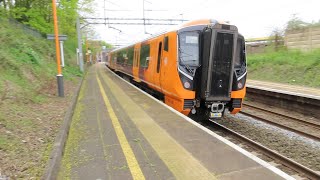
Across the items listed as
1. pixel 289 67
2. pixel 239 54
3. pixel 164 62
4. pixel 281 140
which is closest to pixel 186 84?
pixel 164 62

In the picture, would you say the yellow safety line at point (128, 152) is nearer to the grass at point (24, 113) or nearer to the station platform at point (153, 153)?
the station platform at point (153, 153)

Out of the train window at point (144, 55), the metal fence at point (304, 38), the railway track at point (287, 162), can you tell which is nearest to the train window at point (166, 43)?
the train window at point (144, 55)

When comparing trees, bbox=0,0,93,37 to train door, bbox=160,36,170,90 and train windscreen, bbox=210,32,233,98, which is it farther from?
train windscreen, bbox=210,32,233,98

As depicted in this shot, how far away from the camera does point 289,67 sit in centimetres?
2497

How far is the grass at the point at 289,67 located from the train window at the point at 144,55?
1119 cm

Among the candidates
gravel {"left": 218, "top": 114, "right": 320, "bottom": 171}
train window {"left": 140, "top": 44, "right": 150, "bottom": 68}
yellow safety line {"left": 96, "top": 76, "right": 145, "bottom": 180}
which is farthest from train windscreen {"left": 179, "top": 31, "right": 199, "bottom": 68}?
train window {"left": 140, "top": 44, "right": 150, "bottom": 68}

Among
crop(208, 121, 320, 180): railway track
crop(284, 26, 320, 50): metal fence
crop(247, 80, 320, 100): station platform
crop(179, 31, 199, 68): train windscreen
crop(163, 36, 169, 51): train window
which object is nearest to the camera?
crop(208, 121, 320, 180): railway track

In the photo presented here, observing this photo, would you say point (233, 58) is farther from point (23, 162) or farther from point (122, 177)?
point (23, 162)

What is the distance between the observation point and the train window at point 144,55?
13624 millimetres

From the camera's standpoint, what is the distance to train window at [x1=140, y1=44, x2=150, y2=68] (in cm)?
1362

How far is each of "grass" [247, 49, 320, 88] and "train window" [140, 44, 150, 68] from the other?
11.2m

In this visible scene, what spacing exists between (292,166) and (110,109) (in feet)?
19.0

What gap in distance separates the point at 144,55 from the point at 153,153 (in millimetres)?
9564

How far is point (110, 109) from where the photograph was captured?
10.3 metres
